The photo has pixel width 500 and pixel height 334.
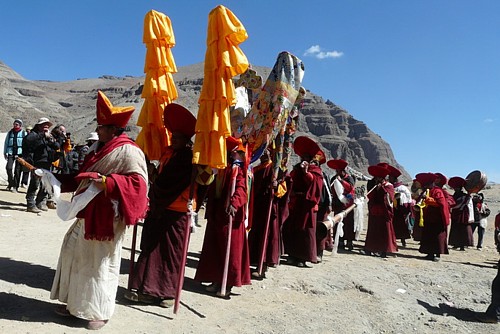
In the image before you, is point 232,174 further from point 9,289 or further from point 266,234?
point 9,289

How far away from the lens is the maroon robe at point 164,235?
4902 mm

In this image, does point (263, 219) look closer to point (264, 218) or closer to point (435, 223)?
point (264, 218)

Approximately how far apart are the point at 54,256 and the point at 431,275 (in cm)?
724

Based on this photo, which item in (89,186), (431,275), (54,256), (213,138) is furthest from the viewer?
(431,275)

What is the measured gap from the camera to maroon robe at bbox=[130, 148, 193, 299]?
4.90 m

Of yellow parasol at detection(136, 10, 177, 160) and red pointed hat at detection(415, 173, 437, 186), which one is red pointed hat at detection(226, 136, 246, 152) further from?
red pointed hat at detection(415, 173, 437, 186)

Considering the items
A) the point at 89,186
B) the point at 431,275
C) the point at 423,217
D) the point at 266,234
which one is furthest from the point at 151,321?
the point at 423,217

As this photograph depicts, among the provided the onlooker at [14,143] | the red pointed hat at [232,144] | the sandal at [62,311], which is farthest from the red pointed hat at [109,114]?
the onlooker at [14,143]

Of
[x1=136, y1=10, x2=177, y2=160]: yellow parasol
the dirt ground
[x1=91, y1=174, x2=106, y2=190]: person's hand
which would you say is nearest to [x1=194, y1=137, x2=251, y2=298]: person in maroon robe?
the dirt ground

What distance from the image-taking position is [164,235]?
16.4ft

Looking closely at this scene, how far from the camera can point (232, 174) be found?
5.63m

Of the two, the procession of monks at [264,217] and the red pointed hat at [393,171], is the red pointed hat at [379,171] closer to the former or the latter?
the procession of monks at [264,217]

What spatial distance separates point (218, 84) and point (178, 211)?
60.2 inches

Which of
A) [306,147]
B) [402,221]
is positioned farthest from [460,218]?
[306,147]
